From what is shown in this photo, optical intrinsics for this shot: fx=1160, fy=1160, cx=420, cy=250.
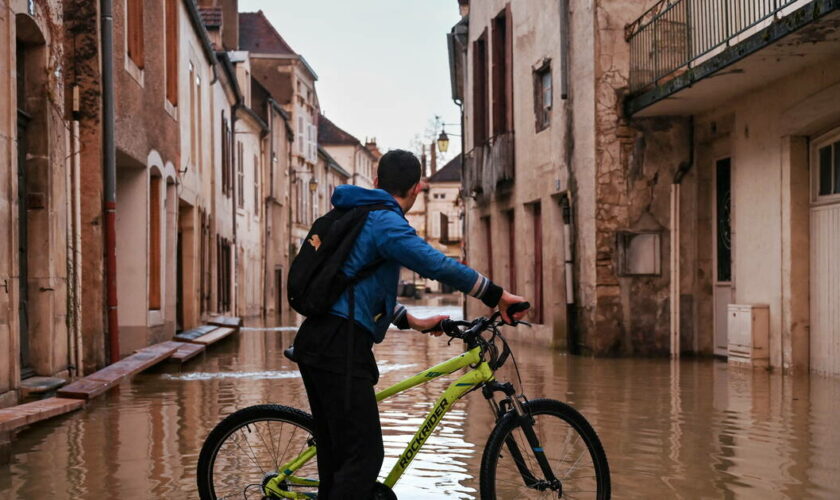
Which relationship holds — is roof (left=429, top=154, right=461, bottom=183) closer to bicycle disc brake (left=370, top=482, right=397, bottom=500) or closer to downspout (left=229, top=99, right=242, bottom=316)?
downspout (left=229, top=99, right=242, bottom=316)

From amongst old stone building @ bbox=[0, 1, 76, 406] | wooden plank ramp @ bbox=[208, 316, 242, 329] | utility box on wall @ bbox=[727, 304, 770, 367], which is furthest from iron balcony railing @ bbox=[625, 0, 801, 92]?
wooden plank ramp @ bbox=[208, 316, 242, 329]

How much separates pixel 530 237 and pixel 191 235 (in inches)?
251

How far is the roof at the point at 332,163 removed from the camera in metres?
62.1

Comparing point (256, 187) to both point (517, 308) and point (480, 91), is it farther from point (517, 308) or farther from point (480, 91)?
point (517, 308)

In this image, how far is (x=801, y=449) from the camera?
7574 millimetres

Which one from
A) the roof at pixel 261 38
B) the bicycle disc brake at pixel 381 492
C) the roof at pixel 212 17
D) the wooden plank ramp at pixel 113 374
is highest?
the roof at pixel 261 38

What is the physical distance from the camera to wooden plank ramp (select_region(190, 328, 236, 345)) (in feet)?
56.7

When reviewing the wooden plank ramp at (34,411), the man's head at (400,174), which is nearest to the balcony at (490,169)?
the wooden plank ramp at (34,411)

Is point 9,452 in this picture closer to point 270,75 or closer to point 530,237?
point 530,237

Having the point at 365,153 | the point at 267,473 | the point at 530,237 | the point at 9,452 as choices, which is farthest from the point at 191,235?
the point at 365,153

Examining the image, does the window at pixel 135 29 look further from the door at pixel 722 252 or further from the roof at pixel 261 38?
the roof at pixel 261 38

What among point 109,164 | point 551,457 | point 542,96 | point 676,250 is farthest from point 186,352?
point 551,457

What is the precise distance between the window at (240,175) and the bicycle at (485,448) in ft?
102

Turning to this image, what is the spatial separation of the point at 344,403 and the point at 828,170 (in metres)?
10.4
